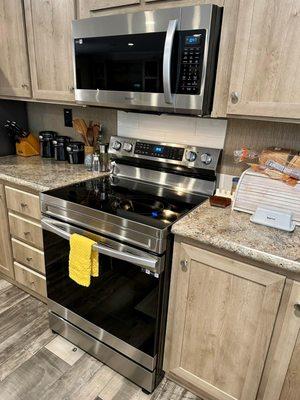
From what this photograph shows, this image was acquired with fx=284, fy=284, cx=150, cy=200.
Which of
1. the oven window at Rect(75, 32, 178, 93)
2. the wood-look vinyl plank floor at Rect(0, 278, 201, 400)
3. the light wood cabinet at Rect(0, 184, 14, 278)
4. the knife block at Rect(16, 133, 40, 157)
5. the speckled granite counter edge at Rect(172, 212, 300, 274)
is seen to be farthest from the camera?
the knife block at Rect(16, 133, 40, 157)

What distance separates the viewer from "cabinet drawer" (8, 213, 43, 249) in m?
1.78

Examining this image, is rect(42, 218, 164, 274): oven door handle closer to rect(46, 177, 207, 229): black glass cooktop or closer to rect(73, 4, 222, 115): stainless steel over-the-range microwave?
rect(46, 177, 207, 229): black glass cooktop

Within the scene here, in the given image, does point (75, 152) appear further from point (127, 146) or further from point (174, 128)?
point (174, 128)

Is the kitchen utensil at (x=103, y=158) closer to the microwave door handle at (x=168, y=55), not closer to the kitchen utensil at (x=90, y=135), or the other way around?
the kitchen utensil at (x=90, y=135)

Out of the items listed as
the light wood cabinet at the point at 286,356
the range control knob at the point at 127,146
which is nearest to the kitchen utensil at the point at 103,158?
the range control knob at the point at 127,146

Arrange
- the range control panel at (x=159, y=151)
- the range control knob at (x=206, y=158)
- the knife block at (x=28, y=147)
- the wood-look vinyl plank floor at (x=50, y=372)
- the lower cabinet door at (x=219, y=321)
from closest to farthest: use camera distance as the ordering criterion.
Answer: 1. the lower cabinet door at (x=219, y=321)
2. the wood-look vinyl plank floor at (x=50, y=372)
3. the range control knob at (x=206, y=158)
4. the range control panel at (x=159, y=151)
5. the knife block at (x=28, y=147)

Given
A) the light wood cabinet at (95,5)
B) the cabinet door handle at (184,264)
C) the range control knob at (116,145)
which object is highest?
the light wood cabinet at (95,5)

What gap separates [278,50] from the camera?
108 cm

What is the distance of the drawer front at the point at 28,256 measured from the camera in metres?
1.83

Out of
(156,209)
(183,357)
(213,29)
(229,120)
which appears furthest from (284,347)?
(213,29)

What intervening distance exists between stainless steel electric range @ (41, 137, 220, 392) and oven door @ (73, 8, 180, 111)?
1.29 feet

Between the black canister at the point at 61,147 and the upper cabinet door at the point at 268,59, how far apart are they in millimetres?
1358

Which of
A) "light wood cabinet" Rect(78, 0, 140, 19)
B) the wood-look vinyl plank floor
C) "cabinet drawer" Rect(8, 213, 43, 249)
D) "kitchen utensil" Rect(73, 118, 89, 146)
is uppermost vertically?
"light wood cabinet" Rect(78, 0, 140, 19)

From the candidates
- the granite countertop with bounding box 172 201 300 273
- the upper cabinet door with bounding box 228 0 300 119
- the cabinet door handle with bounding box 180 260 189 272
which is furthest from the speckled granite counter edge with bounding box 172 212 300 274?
the upper cabinet door with bounding box 228 0 300 119
